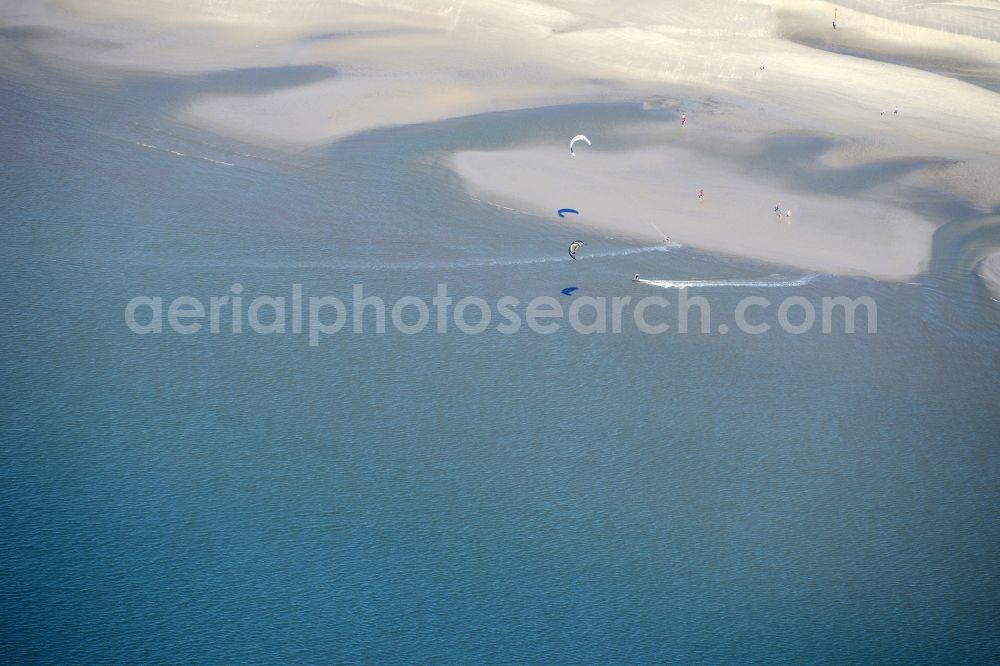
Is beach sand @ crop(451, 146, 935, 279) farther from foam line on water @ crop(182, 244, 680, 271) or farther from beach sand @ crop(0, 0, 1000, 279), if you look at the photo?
foam line on water @ crop(182, 244, 680, 271)

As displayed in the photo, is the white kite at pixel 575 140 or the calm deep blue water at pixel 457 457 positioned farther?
the white kite at pixel 575 140

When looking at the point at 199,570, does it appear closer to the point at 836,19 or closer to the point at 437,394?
the point at 437,394

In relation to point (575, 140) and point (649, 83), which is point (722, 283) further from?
point (649, 83)

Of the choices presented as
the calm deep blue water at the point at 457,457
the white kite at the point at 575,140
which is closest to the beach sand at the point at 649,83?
the white kite at the point at 575,140

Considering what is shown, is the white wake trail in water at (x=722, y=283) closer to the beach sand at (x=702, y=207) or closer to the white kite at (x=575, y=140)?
the beach sand at (x=702, y=207)

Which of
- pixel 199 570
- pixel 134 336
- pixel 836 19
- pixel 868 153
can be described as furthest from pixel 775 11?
pixel 199 570

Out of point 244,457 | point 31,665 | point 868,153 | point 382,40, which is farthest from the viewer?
point 382,40

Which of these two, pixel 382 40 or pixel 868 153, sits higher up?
pixel 382 40
